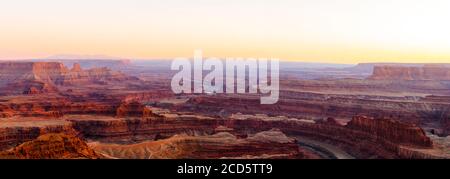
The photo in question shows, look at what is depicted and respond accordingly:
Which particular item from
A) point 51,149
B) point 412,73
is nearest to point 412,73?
point 412,73

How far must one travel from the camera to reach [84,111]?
82.9m

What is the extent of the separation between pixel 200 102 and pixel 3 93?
52586 mm

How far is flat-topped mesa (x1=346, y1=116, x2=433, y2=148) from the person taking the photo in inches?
2131

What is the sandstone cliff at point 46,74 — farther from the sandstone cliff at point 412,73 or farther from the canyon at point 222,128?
the sandstone cliff at point 412,73

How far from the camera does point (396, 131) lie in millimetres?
56312

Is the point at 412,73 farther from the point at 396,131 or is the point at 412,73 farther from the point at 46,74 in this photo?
the point at 396,131

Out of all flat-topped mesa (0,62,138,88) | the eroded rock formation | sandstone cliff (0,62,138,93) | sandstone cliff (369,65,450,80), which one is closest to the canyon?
the eroded rock formation

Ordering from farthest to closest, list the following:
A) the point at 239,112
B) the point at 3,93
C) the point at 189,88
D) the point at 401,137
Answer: the point at 189,88
the point at 3,93
the point at 239,112
the point at 401,137

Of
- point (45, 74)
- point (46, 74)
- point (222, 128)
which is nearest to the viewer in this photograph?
point (222, 128)

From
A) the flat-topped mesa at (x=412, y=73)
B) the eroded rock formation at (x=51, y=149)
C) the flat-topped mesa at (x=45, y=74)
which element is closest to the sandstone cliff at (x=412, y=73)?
the flat-topped mesa at (x=412, y=73)
